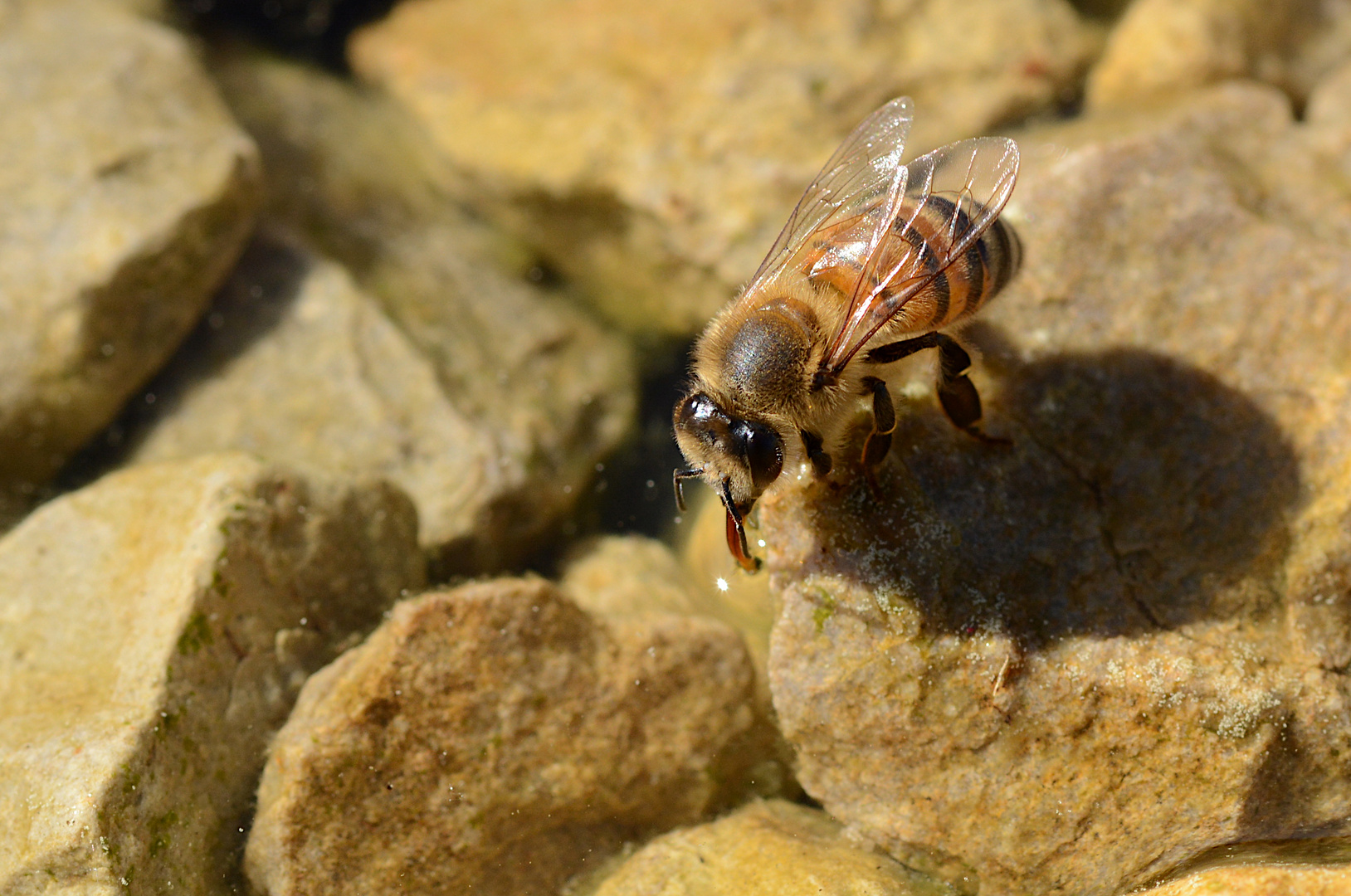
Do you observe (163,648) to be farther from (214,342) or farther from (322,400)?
(214,342)

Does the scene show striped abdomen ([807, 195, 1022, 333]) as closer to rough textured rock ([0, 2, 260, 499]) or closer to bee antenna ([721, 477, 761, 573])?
bee antenna ([721, 477, 761, 573])

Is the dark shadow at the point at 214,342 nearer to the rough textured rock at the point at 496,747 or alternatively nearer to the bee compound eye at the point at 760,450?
the rough textured rock at the point at 496,747

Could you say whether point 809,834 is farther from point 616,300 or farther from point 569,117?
point 569,117

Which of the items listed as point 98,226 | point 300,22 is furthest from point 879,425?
point 300,22

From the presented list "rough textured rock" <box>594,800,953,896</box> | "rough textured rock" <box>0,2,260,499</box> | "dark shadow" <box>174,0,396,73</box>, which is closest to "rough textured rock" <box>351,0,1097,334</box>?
"dark shadow" <box>174,0,396,73</box>

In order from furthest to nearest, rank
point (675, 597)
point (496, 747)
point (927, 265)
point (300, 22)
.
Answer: point (300, 22)
point (675, 597)
point (496, 747)
point (927, 265)

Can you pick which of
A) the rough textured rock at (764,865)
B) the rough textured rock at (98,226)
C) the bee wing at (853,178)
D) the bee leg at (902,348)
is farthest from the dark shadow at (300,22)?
the rough textured rock at (764,865)
